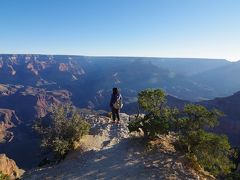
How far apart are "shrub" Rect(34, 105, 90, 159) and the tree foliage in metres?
2.88

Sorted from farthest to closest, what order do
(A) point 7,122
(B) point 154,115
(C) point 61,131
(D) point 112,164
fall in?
1. (A) point 7,122
2. (C) point 61,131
3. (B) point 154,115
4. (D) point 112,164

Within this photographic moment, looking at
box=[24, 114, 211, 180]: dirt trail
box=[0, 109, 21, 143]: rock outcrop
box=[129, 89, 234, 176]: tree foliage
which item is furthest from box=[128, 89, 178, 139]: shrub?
box=[0, 109, 21, 143]: rock outcrop

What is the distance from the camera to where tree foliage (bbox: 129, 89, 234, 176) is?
14719mm

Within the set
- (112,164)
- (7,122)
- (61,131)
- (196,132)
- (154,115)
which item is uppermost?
(154,115)

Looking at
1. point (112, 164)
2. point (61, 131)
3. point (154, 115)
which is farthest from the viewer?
point (61, 131)

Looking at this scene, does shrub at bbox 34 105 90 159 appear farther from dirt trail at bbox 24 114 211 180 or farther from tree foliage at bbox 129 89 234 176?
tree foliage at bbox 129 89 234 176

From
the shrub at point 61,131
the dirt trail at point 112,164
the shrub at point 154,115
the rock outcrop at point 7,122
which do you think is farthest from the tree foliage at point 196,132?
the rock outcrop at point 7,122

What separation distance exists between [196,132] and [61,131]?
6730mm

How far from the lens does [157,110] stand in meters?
17.6

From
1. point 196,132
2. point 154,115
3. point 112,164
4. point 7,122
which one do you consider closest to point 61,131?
point 112,164

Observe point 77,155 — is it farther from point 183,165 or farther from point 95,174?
point 183,165

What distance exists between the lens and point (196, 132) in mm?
15406

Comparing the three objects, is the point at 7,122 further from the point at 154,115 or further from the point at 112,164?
the point at 112,164

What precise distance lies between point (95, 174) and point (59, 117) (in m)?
4.85
